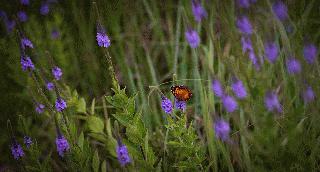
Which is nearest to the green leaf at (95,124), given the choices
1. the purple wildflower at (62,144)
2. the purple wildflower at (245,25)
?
the purple wildflower at (62,144)

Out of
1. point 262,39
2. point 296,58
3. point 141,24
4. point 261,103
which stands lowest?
point 261,103

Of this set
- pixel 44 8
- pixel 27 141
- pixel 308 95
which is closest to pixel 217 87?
pixel 308 95

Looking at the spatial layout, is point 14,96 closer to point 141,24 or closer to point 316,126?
point 141,24

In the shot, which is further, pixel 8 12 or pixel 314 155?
pixel 8 12

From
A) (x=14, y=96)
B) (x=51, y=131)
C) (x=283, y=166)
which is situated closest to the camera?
(x=283, y=166)

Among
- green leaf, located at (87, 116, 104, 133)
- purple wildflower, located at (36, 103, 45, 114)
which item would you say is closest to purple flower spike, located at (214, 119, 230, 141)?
green leaf, located at (87, 116, 104, 133)

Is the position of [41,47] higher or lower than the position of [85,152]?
higher

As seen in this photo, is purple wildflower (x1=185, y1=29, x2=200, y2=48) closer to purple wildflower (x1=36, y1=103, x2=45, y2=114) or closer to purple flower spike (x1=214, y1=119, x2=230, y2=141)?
purple flower spike (x1=214, y1=119, x2=230, y2=141)

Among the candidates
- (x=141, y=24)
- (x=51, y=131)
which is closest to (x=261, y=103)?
(x=51, y=131)
